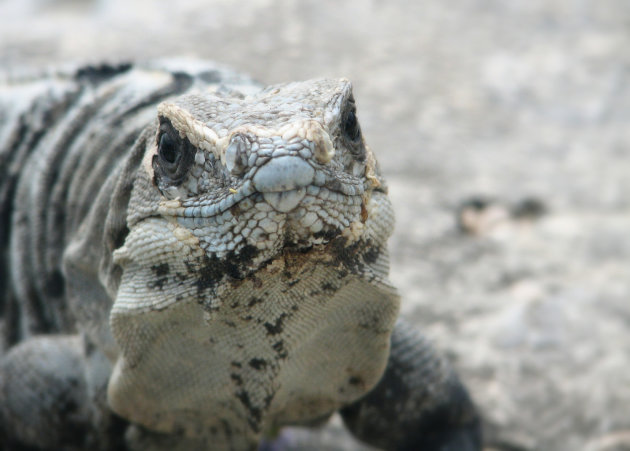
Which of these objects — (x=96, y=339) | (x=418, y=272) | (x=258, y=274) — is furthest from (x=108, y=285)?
(x=418, y=272)

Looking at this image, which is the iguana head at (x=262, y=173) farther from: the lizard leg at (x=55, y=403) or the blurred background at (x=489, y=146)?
the blurred background at (x=489, y=146)

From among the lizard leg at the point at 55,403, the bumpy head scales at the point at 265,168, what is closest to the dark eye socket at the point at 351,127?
the bumpy head scales at the point at 265,168

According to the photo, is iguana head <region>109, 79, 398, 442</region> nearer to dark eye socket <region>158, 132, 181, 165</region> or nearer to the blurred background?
dark eye socket <region>158, 132, 181, 165</region>

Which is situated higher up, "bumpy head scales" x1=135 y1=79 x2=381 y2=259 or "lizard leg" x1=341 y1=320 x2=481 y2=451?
"bumpy head scales" x1=135 y1=79 x2=381 y2=259

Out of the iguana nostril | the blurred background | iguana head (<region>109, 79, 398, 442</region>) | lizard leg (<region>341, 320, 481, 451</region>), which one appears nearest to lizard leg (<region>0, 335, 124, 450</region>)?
iguana head (<region>109, 79, 398, 442</region>)

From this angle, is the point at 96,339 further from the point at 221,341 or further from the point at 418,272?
the point at 418,272
